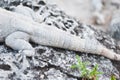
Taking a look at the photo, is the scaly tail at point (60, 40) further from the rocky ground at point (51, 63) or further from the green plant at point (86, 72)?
the green plant at point (86, 72)

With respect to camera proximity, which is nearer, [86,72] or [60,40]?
[86,72]

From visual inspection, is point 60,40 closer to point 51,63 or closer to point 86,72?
point 51,63

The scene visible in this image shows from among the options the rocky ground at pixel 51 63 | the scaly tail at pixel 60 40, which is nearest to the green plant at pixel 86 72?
the rocky ground at pixel 51 63

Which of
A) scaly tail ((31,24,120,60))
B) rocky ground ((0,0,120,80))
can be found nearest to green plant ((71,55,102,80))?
rocky ground ((0,0,120,80))

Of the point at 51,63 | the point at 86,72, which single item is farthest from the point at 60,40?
the point at 86,72

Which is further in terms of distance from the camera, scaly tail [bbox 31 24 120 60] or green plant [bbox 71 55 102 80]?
scaly tail [bbox 31 24 120 60]

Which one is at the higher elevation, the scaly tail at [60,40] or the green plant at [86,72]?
the scaly tail at [60,40]

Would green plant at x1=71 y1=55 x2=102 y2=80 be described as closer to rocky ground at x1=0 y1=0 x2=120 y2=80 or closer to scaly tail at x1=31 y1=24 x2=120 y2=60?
rocky ground at x1=0 y1=0 x2=120 y2=80

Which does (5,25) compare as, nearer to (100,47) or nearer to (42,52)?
(42,52)

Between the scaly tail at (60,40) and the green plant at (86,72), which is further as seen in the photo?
the scaly tail at (60,40)

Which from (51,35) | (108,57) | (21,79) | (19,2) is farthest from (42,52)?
(19,2)

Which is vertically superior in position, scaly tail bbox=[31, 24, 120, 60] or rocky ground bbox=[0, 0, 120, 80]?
scaly tail bbox=[31, 24, 120, 60]
